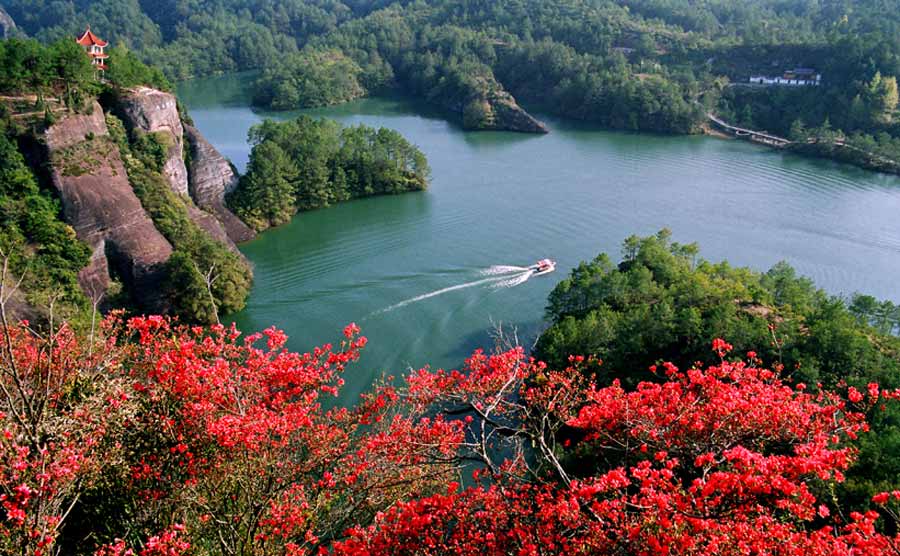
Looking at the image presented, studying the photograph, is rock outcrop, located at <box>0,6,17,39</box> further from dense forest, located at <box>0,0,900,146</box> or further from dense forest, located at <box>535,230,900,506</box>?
dense forest, located at <box>535,230,900,506</box>

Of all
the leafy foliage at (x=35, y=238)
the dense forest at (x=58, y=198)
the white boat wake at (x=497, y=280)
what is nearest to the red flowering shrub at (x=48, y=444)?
the dense forest at (x=58, y=198)

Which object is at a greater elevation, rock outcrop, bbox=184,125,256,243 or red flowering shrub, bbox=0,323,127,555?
red flowering shrub, bbox=0,323,127,555

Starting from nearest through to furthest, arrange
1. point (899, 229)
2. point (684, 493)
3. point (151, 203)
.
Answer: 1. point (684, 493)
2. point (151, 203)
3. point (899, 229)

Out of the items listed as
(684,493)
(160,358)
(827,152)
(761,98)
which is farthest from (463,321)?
(761,98)

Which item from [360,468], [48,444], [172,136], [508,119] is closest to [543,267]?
[172,136]

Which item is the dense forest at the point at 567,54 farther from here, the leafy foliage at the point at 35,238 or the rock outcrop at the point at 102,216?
the leafy foliage at the point at 35,238

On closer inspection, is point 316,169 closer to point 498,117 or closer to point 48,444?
point 498,117

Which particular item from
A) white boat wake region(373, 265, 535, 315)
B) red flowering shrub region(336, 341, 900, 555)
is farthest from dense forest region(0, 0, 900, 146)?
red flowering shrub region(336, 341, 900, 555)

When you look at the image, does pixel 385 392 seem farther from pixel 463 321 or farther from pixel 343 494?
pixel 463 321
